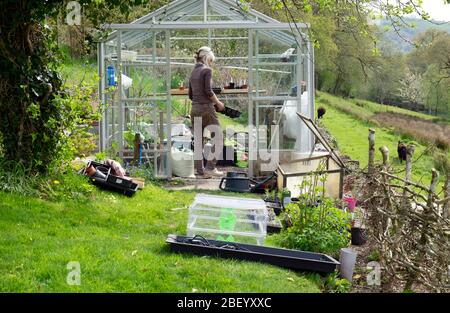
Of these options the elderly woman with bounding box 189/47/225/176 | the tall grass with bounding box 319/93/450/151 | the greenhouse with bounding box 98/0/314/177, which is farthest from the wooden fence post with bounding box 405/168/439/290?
the tall grass with bounding box 319/93/450/151

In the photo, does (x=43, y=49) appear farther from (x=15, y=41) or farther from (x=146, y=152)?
(x=146, y=152)

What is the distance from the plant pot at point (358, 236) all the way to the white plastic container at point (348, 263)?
1.30 m

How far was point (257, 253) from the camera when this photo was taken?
559 centimetres

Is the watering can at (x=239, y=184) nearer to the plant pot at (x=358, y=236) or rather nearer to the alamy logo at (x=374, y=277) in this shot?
the plant pot at (x=358, y=236)

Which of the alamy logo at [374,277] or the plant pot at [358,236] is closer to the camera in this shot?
the alamy logo at [374,277]

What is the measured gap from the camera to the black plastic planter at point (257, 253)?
5.50 m

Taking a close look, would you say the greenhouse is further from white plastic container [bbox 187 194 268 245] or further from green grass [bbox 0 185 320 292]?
white plastic container [bbox 187 194 268 245]

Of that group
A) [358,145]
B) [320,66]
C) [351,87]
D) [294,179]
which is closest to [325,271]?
[294,179]

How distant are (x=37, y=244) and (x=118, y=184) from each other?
280 cm

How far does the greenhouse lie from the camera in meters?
10.8

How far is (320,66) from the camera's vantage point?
29.4 m

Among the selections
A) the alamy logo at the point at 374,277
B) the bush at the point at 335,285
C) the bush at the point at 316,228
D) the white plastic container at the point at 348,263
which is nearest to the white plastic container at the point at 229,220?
the bush at the point at 316,228

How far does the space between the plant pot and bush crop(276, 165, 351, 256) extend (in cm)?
15
